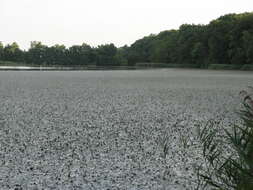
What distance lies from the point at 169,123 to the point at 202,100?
14.7ft

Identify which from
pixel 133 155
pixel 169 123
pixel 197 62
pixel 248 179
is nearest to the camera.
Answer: pixel 248 179

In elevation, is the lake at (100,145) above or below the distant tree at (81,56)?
below

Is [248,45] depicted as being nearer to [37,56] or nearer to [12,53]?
[37,56]

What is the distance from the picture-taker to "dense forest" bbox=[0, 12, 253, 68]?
151 ft

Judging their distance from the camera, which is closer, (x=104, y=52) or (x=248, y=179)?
(x=248, y=179)

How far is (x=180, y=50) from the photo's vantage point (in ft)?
199

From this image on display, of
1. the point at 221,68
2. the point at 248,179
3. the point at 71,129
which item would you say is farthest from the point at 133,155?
the point at 221,68

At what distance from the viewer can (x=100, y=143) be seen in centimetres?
518

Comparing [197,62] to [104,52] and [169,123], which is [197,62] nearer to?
[104,52]

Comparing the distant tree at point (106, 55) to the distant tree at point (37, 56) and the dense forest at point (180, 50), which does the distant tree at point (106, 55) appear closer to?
the dense forest at point (180, 50)

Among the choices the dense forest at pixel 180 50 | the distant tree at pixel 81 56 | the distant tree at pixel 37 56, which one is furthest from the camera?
the distant tree at pixel 37 56

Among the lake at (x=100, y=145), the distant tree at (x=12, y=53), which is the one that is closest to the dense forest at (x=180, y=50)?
the distant tree at (x=12, y=53)

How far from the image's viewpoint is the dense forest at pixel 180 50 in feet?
151

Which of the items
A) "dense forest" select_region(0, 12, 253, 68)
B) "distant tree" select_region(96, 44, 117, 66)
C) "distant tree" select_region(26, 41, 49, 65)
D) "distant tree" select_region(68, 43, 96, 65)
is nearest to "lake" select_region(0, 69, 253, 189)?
"dense forest" select_region(0, 12, 253, 68)
